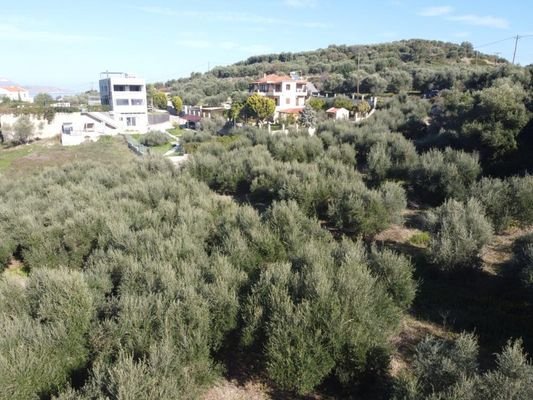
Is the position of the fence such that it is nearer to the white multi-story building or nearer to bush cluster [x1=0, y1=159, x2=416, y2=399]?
the white multi-story building

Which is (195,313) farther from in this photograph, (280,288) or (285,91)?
(285,91)

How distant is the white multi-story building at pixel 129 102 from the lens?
5656cm

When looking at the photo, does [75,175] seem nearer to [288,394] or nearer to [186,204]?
[186,204]

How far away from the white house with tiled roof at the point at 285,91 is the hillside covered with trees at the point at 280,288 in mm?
41168

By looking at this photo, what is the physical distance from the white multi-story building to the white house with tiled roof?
20.0 meters

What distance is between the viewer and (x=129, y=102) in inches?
2361

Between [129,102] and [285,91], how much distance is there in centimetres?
2545

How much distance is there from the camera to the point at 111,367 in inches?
250

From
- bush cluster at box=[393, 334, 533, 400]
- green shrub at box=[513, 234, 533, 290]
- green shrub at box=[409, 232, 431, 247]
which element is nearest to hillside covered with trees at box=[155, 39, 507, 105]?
green shrub at box=[409, 232, 431, 247]

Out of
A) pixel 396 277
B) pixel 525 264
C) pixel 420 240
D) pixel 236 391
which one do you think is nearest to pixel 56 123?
pixel 420 240

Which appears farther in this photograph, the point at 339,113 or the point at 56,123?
the point at 56,123

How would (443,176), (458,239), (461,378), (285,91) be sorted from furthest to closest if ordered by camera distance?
1. (285,91)
2. (443,176)
3. (458,239)
4. (461,378)

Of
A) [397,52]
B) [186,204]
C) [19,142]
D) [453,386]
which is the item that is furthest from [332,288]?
[397,52]

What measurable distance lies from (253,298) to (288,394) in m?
2.06
